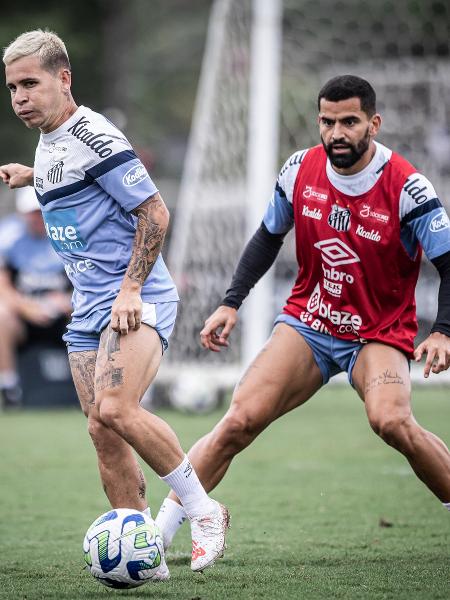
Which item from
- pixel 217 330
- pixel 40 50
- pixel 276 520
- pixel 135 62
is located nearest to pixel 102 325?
pixel 217 330

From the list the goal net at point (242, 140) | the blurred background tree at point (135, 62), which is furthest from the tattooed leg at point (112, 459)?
the blurred background tree at point (135, 62)

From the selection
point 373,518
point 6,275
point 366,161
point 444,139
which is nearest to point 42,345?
point 6,275

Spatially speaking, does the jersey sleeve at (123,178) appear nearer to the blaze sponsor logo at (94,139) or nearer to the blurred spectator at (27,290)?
the blaze sponsor logo at (94,139)

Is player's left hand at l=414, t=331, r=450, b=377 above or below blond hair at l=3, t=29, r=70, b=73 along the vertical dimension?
below

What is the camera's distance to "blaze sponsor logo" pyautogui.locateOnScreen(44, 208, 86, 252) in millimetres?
5141

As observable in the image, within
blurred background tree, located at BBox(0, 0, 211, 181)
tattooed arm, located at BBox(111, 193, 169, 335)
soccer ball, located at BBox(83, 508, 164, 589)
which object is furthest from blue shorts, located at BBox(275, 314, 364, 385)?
blurred background tree, located at BBox(0, 0, 211, 181)

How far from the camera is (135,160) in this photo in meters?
5.07

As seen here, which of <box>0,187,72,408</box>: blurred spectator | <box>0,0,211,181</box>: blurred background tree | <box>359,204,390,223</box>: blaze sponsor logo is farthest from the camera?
<box>0,0,211,181</box>: blurred background tree

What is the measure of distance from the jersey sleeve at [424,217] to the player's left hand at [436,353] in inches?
16.0

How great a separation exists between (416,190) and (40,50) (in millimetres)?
1802

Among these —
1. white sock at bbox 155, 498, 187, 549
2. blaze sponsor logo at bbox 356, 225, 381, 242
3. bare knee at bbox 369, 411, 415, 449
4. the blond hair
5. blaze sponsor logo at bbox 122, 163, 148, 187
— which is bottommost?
white sock at bbox 155, 498, 187, 549

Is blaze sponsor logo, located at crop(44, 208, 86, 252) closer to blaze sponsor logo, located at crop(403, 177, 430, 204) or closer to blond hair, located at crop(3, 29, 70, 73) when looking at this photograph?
blond hair, located at crop(3, 29, 70, 73)

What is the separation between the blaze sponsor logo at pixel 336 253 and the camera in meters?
5.58

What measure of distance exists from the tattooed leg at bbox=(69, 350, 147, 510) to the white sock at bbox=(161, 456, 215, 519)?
0.20 metres
